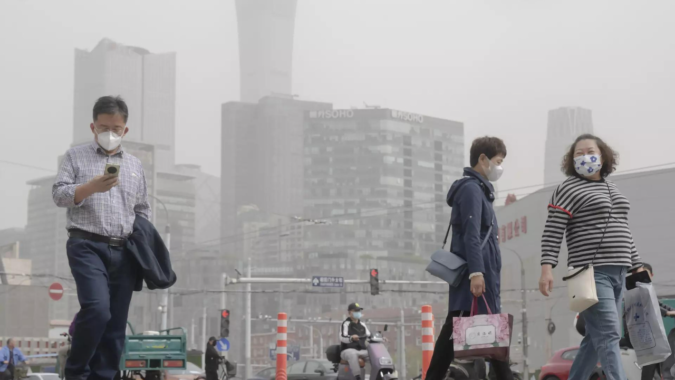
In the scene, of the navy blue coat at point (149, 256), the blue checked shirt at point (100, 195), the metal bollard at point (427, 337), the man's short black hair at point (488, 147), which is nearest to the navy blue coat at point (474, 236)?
the man's short black hair at point (488, 147)

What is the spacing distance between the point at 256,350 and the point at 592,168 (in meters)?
176

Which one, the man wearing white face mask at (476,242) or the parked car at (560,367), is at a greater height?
the man wearing white face mask at (476,242)

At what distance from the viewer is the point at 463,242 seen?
6445 millimetres

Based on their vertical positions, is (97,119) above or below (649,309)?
above

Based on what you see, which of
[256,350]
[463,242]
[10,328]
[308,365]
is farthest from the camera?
[256,350]

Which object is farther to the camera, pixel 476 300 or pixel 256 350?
pixel 256 350

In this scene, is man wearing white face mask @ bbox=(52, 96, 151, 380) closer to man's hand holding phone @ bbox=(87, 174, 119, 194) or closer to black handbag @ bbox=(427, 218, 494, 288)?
man's hand holding phone @ bbox=(87, 174, 119, 194)

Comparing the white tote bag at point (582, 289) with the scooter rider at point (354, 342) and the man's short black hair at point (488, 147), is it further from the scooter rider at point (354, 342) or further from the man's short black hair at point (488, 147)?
the scooter rider at point (354, 342)

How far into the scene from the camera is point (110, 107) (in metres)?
5.63

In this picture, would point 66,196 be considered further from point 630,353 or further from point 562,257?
point 562,257

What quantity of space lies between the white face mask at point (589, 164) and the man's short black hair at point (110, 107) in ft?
9.92

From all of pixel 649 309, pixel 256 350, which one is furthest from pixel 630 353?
pixel 256 350

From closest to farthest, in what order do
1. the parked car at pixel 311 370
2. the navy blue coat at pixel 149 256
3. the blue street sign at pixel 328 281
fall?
the navy blue coat at pixel 149 256
the parked car at pixel 311 370
the blue street sign at pixel 328 281

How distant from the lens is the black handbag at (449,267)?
6289mm
